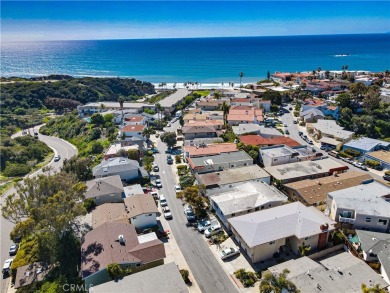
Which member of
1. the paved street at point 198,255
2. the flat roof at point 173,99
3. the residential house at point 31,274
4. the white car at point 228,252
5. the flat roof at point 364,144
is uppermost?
the flat roof at point 173,99

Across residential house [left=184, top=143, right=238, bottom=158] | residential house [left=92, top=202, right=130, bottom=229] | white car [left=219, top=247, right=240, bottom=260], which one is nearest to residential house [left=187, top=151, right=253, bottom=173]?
residential house [left=184, top=143, right=238, bottom=158]

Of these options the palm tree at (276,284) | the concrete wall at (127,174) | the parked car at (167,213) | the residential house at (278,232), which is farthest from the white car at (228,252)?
the concrete wall at (127,174)

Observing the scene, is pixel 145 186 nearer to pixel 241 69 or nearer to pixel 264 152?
pixel 264 152

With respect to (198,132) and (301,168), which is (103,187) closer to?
(198,132)

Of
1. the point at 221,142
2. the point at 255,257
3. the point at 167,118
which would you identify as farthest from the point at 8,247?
the point at 167,118

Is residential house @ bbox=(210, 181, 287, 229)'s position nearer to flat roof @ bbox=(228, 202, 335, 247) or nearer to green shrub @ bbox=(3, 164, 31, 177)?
flat roof @ bbox=(228, 202, 335, 247)

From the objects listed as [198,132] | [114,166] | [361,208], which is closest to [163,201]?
[114,166]

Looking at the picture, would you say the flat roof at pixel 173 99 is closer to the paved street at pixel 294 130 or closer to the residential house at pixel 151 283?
the paved street at pixel 294 130
